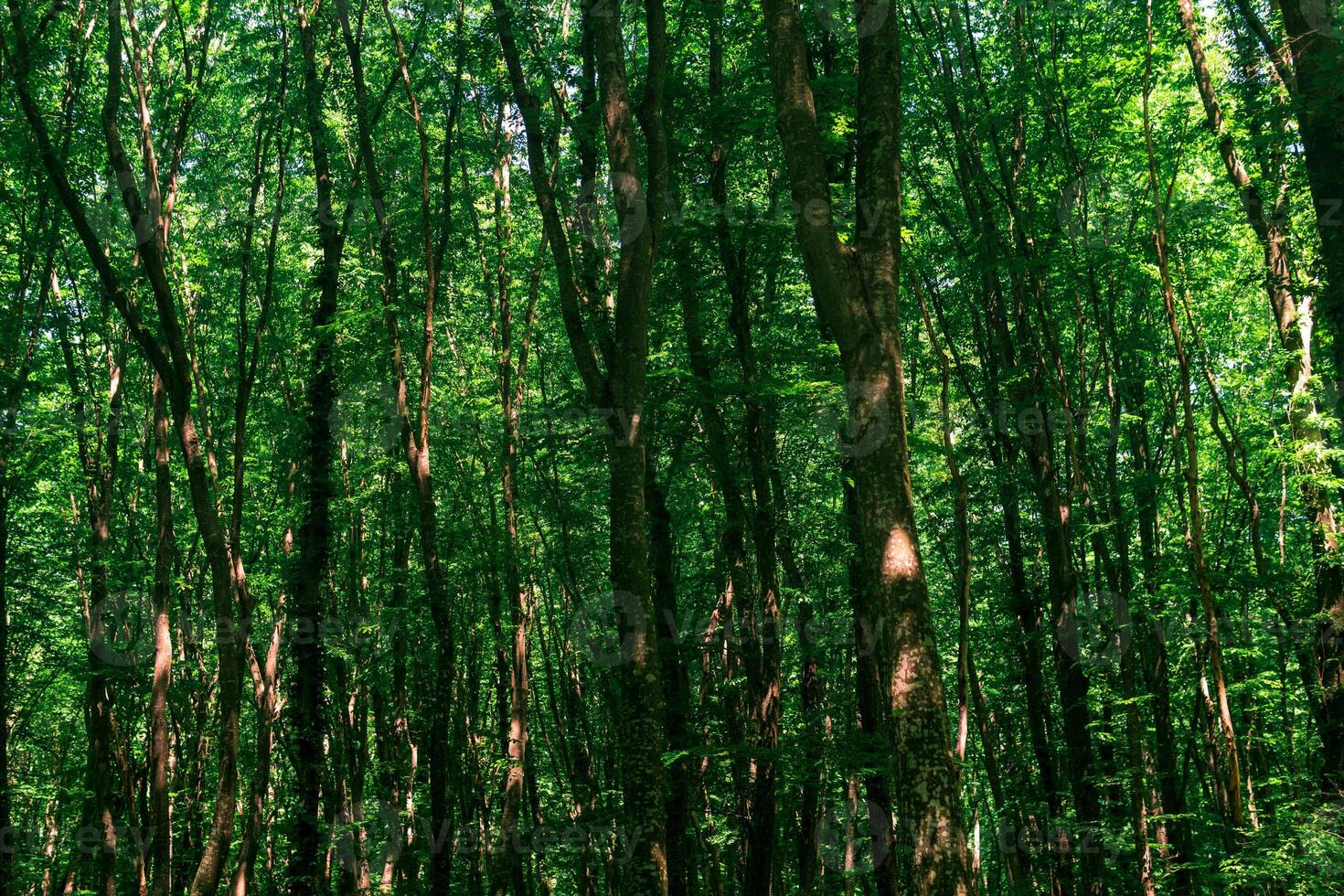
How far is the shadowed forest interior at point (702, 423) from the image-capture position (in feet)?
22.5

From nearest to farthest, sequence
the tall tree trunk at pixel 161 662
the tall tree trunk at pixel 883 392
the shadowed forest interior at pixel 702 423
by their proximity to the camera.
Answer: the tall tree trunk at pixel 883 392 → the shadowed forest interior at pixel 702 423 → the tall tree trunk at pixel 161 662

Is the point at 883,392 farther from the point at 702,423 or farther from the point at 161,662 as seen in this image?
the point at 161,662

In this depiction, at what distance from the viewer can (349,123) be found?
1223 cm

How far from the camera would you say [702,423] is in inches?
441

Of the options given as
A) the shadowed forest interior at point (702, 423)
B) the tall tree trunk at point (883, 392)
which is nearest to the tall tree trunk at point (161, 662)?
the shadowed forest interior at point (702, 423)

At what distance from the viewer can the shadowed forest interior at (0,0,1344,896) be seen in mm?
6859

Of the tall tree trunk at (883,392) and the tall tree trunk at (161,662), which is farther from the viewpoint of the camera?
the tall tree trunk at (161,662)

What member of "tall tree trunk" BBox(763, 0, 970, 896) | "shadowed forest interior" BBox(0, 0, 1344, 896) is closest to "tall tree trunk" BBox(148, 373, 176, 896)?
"shadowed forest interior" BBox(0, 0, 1344, 896)

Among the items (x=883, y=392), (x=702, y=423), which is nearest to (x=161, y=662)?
(x=702, y=423)

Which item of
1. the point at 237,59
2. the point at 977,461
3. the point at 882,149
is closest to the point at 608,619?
the point at 977,461

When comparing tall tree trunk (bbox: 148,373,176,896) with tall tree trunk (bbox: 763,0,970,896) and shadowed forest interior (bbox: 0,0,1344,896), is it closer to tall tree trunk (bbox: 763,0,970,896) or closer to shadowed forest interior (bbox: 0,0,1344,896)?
shadowed forest interior (bbox: 0,0,1344,896)

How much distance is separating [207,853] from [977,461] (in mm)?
9689

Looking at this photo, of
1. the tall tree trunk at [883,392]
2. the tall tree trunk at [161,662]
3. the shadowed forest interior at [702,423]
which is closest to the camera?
the tall tree trunk at [883,392]

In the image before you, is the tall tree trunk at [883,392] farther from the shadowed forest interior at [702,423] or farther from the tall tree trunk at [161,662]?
the tall tree trunk at [161,662]
